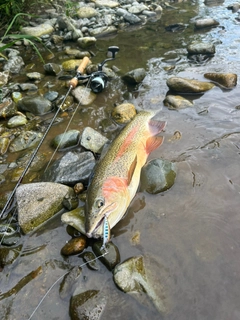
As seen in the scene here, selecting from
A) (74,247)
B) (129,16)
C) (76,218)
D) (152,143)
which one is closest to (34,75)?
(152,143)

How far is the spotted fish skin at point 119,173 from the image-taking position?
3.01 m

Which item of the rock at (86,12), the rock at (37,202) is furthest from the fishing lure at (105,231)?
the rock at (86,12)

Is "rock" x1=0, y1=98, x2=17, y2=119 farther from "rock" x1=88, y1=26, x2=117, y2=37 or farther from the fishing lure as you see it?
"rock" x1=88, y1=26, x2=117, y2=37

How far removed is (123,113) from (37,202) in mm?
2598

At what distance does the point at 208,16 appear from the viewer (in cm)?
1153

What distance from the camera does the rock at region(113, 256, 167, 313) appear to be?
268 cm

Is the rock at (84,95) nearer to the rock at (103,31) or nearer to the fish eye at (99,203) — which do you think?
the fish eye at (99,203)

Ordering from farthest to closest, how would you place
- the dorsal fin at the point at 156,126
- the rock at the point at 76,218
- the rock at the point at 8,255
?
1. the dorsal fin at the point at 156,126
2. the rock at the point at 76,218
3. the rock at the point at 8,255

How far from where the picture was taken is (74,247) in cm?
310

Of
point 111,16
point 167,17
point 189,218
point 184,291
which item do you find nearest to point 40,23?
point 111,16

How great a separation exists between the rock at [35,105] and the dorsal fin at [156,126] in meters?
2.34

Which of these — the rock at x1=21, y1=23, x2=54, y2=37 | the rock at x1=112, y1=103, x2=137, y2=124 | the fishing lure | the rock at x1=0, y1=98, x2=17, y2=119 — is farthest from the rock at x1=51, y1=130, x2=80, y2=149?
the rock at x1=21, y1=23, x2=54, y2=37

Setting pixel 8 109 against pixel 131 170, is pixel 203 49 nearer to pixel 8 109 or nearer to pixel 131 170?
pixel 8 109

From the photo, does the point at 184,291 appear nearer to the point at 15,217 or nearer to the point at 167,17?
the point at 15,217
